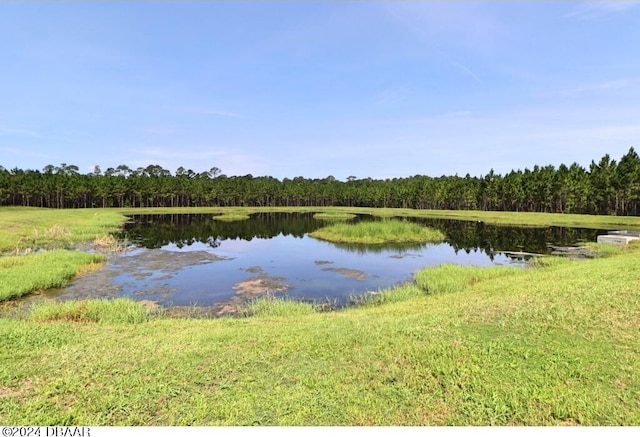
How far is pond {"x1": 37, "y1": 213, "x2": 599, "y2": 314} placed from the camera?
18.6 m

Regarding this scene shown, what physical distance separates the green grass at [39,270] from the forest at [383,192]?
8277cm

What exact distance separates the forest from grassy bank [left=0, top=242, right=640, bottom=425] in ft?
Answer: 252

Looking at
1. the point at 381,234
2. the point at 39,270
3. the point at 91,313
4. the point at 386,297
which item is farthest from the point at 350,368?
the point at 381,234

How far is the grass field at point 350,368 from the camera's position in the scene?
5.81 meters

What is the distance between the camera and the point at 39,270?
19.9 meters

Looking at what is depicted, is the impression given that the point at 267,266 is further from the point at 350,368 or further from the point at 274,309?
the point at 350,368

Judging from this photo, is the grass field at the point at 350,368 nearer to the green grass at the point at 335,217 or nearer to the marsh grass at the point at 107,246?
the marsh grass at the point at 107,246

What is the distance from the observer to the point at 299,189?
458 feet

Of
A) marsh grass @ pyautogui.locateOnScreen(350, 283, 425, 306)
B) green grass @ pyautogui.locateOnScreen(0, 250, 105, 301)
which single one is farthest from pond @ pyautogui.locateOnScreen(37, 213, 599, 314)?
green grass @ pyautogui.locateOnScreen(0, 250, 105, 301)

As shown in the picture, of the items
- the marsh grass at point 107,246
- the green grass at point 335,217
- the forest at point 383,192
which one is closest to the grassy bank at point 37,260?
the marsh grass at point 107,246

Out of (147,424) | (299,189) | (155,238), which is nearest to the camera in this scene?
(147,424)

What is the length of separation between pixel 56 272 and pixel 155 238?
23682 millimetres

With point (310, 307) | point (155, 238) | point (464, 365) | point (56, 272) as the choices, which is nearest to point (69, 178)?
point (155, 238)

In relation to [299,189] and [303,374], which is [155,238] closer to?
[303,374]
